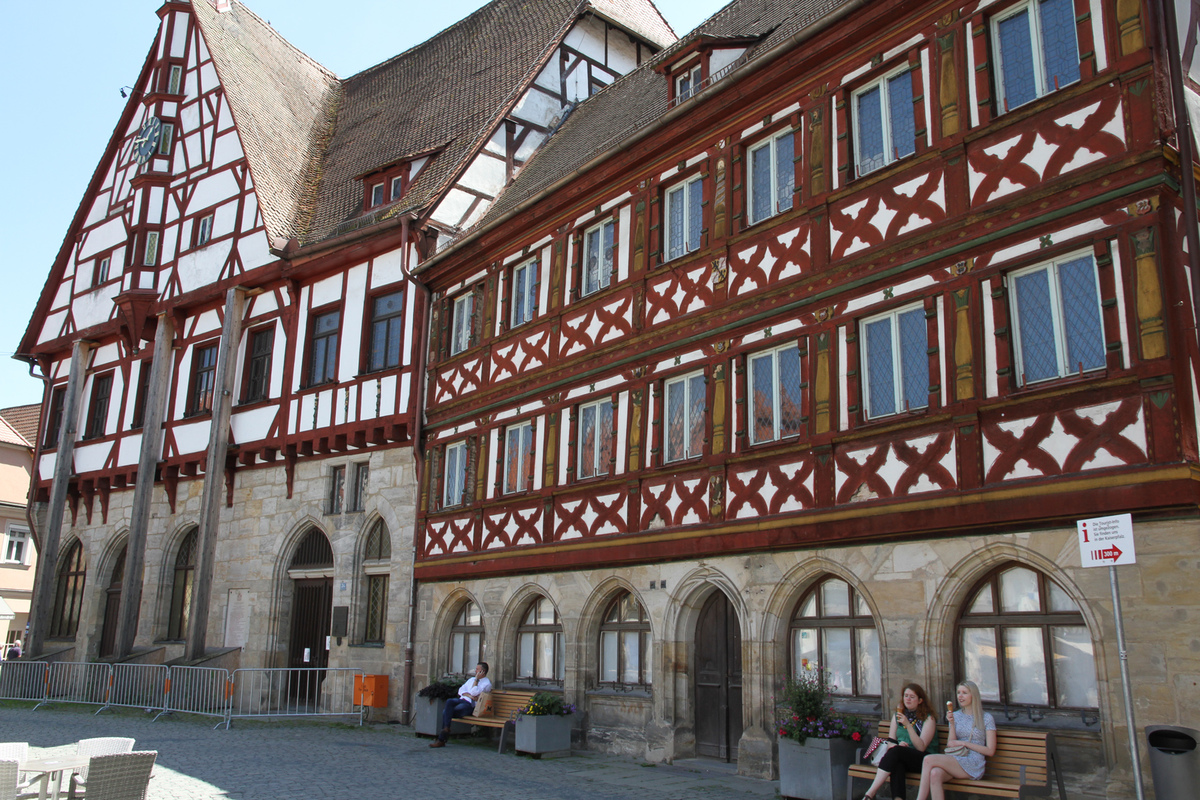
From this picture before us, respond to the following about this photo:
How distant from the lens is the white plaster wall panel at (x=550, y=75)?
2073cm

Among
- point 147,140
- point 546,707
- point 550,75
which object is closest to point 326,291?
point 550,75

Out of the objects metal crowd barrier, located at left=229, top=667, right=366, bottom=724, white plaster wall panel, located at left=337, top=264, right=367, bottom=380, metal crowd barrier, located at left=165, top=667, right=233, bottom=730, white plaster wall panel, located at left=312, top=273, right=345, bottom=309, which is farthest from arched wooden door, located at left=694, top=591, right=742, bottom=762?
white plaster wall panel, located at left=312, top=273, right=345, bottom=309

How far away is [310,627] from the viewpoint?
1958 cm

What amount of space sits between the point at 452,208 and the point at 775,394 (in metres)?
9.27

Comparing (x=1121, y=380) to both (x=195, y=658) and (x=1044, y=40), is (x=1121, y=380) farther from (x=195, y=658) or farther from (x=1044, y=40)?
(x=195, y=658)

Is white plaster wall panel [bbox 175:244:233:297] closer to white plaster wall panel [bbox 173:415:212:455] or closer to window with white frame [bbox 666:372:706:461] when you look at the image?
white plaster wall panel [bbox 173:415:212:455]

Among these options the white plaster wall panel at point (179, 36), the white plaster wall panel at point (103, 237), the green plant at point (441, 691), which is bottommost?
the green plant at point (441, 691)

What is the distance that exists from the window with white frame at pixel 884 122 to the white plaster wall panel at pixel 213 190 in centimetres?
1518

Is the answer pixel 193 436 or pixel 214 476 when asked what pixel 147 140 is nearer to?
pixel 193 436

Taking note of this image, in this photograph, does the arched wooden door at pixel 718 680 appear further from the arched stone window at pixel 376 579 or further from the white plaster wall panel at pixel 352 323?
the white plaster wall panel at pixel 352 323

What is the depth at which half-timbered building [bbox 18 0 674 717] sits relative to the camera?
18984 millimetres

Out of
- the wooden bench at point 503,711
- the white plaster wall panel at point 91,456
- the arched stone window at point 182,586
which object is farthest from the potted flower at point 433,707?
the white plaster wall panel at point 91,456

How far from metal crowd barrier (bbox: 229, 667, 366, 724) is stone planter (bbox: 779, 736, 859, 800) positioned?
9068 mm

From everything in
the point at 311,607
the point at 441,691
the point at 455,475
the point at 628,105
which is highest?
the point at 628,105
